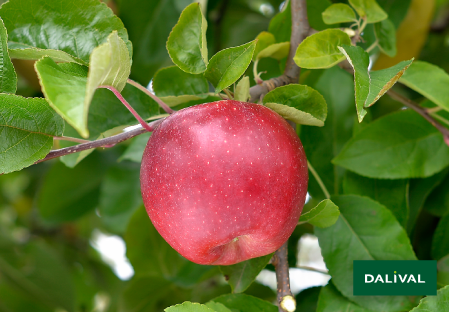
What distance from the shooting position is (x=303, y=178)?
1.64 feet

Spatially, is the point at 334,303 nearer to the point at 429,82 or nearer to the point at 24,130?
the point at 429,82

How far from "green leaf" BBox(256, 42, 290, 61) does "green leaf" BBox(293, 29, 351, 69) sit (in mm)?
106

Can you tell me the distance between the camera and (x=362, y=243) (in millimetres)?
638

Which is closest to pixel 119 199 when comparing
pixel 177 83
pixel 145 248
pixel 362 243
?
pixel 145 248

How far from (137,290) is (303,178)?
61cm

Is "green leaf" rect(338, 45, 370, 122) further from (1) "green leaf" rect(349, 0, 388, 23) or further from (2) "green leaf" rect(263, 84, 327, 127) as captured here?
(1) "green leaf" rect(349, 0, 388, 23)

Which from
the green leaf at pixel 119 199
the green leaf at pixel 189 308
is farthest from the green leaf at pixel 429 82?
the green leaf at pixel 119 199

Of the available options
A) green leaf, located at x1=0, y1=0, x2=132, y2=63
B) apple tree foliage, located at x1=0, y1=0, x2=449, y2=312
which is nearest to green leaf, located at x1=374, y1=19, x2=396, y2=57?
apple tree foliage, located at x1=0, y1=0, x2=449, y2=312

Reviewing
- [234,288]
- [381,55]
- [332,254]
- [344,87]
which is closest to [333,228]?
[332,254]

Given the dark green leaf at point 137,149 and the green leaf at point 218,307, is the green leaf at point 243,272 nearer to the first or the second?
the green leaf at point 218,307

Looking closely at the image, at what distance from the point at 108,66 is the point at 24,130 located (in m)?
0.16

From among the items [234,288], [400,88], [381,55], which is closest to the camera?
[234,288]

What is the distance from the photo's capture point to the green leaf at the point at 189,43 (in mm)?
529

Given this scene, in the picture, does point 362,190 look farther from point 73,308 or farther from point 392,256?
point 73,308
